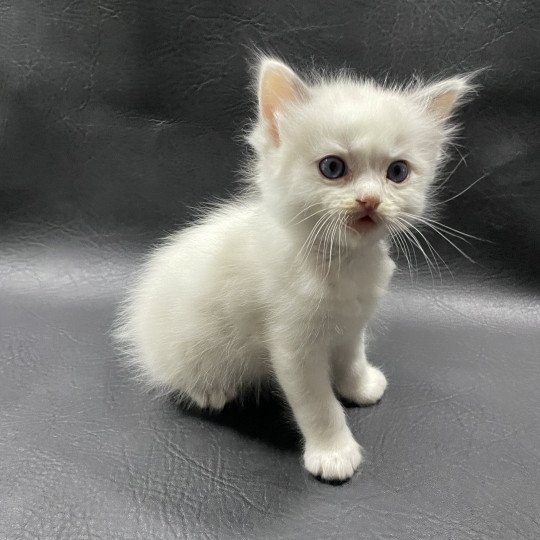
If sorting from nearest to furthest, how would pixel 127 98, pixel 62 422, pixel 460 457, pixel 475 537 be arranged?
pixel 475 537 < pixel 460 457 < pixel 62 422 < pixel 127 98

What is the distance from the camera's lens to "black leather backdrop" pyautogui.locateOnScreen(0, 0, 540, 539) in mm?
1155

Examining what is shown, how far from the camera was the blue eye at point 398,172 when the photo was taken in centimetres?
105

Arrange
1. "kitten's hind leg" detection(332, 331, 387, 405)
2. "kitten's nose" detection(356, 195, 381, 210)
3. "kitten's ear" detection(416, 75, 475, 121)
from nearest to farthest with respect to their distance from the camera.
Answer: "kitten's nose" detection(356, 195, 381, 210)
"kitten's ear" detection(416, 75, 475, 121)
"kitten's hind leg" detection(332, 331, 387, 405)

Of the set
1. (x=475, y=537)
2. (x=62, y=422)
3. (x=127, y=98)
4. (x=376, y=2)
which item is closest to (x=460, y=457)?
(x=475, y=537)

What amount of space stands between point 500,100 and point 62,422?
145cm

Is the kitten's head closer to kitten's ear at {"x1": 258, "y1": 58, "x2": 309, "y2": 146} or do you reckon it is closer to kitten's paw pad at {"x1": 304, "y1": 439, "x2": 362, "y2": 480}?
kitten's ear at {"x1": 258, "y1": 58, "x2": 309, "y2": 146}

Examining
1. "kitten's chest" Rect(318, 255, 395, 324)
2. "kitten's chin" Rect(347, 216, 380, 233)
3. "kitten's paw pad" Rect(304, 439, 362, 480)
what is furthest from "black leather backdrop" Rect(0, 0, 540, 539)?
"kitten's chin" Rect(347, 216, 380, 233)

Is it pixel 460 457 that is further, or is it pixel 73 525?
pixel 460 457

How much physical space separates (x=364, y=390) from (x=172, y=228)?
87 cm

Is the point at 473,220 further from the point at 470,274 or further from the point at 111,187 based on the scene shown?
the point at 111,187

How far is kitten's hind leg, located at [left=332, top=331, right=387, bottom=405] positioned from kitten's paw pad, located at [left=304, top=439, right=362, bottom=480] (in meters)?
0.20

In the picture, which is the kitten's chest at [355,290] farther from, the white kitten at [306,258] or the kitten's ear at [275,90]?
the kitten's ear at [275,90]

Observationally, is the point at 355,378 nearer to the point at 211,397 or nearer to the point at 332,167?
the point at 211,397

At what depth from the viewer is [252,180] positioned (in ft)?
4.20
